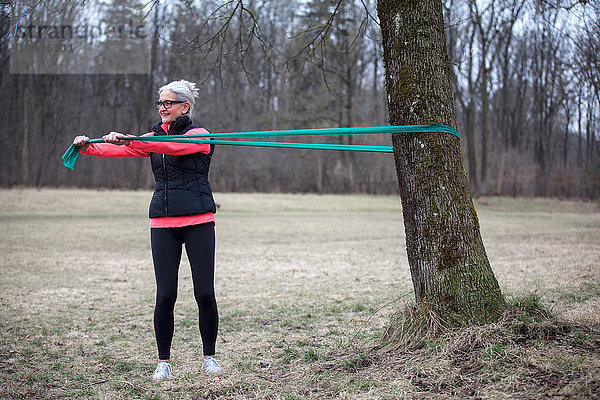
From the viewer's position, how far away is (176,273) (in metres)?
3.84

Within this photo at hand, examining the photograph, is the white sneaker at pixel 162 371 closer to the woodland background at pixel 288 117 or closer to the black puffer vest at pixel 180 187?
the black puffer vest at pixel 180 187

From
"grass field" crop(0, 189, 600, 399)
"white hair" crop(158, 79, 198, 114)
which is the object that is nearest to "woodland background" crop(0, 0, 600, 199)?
"grass field" crop(0, 189, 600, 399)

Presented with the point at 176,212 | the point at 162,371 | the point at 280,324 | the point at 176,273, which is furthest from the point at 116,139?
the point at 280,324

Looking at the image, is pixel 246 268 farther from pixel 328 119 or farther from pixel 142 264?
pixel 328 119

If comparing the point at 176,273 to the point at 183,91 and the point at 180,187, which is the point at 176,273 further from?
the point at 183,91

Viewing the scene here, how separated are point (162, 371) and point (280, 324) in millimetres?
1914

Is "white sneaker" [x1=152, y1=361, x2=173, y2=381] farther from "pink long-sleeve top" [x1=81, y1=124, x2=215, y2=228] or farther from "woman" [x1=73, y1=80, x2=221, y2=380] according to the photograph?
"pink long-sleeve top" [x1=81, y1=124, x2=215, y2=228]

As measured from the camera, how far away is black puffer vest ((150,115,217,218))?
3707 millimetres

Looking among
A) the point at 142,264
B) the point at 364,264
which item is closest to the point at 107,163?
the point at 142,264

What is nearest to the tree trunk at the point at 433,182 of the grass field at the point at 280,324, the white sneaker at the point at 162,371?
the grass field at the point at 280,324

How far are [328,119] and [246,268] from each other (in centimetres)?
2929

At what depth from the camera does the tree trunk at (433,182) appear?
3.68 m

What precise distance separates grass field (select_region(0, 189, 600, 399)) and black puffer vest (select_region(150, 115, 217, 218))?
120 cm

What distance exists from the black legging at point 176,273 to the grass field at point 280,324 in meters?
0.33
